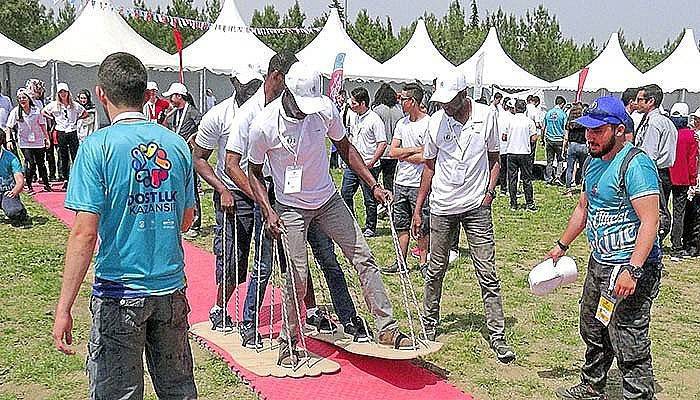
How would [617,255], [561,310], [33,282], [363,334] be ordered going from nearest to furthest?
[617,255]
[363,334]
[561,310]
[33,282]

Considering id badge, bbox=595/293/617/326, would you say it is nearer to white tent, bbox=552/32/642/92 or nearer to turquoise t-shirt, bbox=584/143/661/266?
turquoise t-shirt, bbox=584/143/661/266

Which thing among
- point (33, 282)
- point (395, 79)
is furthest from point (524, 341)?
point (395, 79)

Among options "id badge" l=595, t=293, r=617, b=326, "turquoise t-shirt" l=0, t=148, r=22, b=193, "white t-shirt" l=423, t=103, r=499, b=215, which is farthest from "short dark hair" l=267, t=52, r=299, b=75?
"turquoise t-shirt" l=0, t=148, r=22, b=193

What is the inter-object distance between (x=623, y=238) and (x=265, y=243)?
2.43 metres

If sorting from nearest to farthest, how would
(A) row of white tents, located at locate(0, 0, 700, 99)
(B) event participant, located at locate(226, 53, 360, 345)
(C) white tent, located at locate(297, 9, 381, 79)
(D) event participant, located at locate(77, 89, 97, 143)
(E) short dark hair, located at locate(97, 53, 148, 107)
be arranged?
1. (E) short dark hair, located at locate(97, 53, 148, 107)
2. (B) event participant, located at locate(226, 53, 360, 345)
3. (D) event participant, located at locate(77, 89, 97, 143)
4. (A) row of white tents, located at locate(0, 0, 700, 99)
5. (C) white tent, located at locate(297, 9, 381, 79)

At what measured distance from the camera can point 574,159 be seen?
1432cm

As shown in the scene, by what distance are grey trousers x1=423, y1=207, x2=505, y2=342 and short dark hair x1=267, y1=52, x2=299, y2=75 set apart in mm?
1569

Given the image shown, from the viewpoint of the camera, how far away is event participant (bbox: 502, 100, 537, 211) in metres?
12.6

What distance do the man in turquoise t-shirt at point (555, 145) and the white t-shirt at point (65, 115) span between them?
9724 millimetres

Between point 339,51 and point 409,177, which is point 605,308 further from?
point 339,51

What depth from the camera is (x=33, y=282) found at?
7410mm

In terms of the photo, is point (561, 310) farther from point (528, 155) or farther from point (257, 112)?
point (528, 155)

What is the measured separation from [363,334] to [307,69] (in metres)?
1.94

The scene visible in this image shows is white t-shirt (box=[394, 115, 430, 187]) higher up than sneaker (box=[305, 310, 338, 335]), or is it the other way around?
white t-shirt (box=[394, 115, 430, 187])
